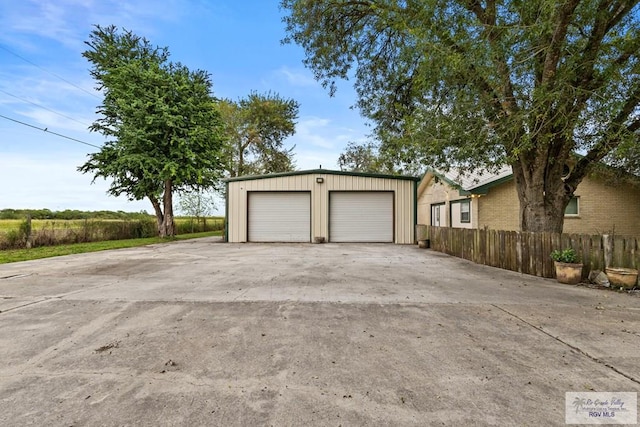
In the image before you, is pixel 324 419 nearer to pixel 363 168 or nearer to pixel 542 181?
pixel 542 181

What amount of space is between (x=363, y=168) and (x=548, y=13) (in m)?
23.9

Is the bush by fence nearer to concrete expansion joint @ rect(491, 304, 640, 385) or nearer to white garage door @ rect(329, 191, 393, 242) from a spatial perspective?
white garage door @ rect(329, 191, 393, 242)

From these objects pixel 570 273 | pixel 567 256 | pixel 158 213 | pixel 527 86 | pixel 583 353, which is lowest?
pixel 583 353

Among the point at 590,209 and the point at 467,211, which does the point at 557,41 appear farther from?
the point at 590,209

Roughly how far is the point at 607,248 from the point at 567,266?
0.81 meters

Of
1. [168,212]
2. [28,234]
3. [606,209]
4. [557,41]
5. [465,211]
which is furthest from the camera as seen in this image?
[168,212]

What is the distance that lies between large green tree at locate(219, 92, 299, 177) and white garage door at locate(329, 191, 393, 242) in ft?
42.9

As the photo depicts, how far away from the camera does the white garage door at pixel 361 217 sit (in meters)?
14.8

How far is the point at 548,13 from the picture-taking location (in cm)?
518

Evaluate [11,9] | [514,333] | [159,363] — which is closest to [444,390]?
[514,333]

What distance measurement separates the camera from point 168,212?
59.0 ft

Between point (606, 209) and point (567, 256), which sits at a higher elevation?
point (606, 209)

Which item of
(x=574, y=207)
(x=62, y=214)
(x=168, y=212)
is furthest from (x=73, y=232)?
(x=574, y=207)

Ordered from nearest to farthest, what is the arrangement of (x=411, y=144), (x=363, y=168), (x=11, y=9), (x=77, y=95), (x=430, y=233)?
(x=411, y=144), (x=11, y=9), (x=430, y=233), (x=77, y=95), (x=363, y=168)
